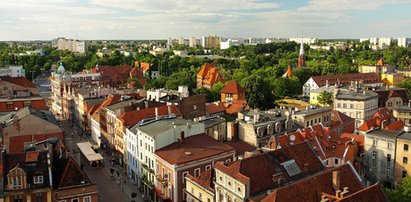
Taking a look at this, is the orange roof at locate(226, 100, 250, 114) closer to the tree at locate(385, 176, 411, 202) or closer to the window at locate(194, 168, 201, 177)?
the window at locate(194, 168, 201, 177)

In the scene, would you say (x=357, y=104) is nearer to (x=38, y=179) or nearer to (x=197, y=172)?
(x=197, y=172)

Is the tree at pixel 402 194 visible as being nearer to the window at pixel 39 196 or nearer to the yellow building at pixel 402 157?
the yellow building at pixel 402 157

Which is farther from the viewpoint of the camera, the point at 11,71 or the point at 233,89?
the point at 11,71

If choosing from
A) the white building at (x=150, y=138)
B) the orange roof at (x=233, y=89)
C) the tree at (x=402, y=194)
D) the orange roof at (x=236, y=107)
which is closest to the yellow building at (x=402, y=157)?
the tree at (x=402, y=194)

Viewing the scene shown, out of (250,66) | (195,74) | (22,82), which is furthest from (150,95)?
(250,66)

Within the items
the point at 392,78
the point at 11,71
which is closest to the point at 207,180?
the point at 11,71
